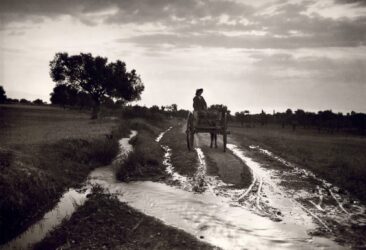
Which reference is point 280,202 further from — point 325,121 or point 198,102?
point 325,121

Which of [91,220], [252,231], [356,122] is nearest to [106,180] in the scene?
[91,220]

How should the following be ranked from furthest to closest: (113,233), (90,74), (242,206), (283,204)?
1. (90,74)
2. (283,204)
3. (242,206)
4. (113,233)

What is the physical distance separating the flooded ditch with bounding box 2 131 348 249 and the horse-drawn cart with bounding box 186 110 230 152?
5487 mm

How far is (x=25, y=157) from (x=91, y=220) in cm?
375

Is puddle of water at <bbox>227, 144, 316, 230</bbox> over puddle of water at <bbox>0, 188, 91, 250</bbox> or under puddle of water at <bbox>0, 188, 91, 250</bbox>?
over

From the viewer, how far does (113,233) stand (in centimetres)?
607

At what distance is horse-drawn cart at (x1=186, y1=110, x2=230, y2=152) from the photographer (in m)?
16.0

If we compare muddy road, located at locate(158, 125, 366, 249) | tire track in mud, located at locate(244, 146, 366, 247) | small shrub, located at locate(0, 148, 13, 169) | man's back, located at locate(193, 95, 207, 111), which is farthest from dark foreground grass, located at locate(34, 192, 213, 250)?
man's back, located at locate(193, 95, 207, 111)

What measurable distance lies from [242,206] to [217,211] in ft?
2.40

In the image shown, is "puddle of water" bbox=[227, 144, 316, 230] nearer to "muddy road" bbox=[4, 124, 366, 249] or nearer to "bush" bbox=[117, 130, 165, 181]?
"muddy road" bbox=[4, 124, 366, 249]

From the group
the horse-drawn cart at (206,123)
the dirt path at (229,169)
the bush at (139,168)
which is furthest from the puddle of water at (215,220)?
the horse-drawn cart at (206,123)

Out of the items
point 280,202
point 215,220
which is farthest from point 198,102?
point 215,220

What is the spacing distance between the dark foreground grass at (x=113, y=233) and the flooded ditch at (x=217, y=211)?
319mm

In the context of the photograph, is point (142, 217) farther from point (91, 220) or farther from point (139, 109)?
point (139, 109)
